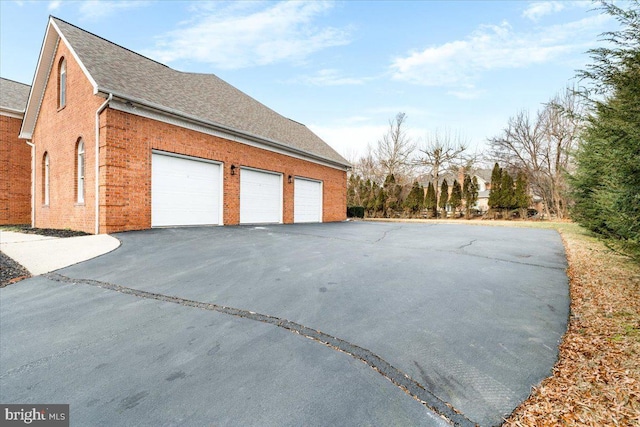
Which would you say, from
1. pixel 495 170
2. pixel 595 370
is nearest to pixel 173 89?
pixel 595 370

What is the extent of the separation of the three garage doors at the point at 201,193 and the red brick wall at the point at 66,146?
1657 millimetres

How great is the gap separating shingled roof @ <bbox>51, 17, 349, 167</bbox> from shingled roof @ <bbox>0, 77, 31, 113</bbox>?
22.8 feet

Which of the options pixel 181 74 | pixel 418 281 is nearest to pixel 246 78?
pixel 181 74

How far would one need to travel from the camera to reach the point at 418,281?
13.3ft

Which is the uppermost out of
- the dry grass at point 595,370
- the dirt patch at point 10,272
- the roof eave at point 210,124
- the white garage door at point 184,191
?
the roof eave at point 210,124

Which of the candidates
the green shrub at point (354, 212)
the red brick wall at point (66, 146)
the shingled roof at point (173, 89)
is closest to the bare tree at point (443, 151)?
the green shrub at point (354, 212)

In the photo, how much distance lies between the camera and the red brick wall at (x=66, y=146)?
26.5ft

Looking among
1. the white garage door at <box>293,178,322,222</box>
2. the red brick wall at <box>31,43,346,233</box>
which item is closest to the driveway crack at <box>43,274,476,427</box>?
the red brick wall at <box>31,43,346,233</box>

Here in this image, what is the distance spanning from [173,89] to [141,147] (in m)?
3.16

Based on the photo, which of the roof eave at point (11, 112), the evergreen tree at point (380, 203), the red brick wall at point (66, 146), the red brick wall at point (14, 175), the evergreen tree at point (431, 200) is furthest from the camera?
the evergreen tree at point (380, 203)

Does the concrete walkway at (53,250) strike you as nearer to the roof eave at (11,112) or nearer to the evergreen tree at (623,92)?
the evergreen tree at (623,92)

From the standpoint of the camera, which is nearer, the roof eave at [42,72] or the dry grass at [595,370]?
the dry grass at [595,370]

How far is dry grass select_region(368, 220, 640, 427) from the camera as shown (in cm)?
165

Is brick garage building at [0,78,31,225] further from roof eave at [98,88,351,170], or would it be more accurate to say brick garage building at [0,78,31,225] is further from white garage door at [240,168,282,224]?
white garage door at [240,168,282,224]
